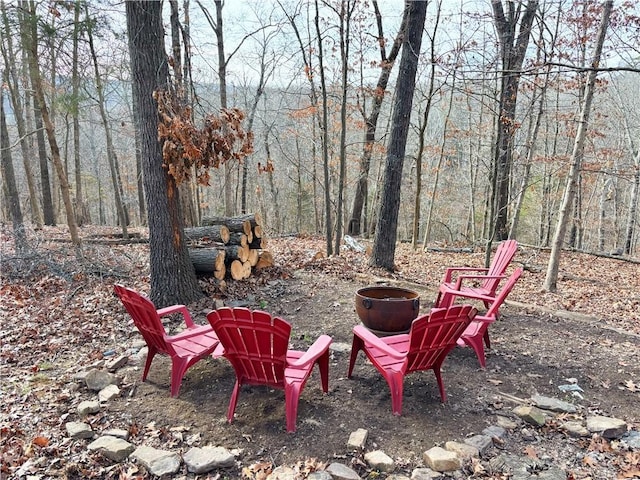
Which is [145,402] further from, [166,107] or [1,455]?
[166,107]

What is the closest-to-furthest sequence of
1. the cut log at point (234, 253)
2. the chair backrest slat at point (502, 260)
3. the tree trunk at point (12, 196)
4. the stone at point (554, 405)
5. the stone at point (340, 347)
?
the stone at point (554, 405), the stone at point (340, 347), the chair backrest slat at point (502, 260), the cut log at point (234, 253), the tree trunk at point (12, 196)

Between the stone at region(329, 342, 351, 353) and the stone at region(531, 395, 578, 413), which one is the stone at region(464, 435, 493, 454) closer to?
the stone at region(531, 395, 578, 413)

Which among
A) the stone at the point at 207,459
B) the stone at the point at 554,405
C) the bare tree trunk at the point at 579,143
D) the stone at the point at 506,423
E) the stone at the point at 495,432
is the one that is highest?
the bare tree trunk at the point at 579,143

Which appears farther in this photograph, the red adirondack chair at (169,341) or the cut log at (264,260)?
the cut log at (264,260)

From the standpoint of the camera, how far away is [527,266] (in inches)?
284

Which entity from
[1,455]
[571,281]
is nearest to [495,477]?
[1,455]

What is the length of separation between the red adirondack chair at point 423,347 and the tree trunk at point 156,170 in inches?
99.9

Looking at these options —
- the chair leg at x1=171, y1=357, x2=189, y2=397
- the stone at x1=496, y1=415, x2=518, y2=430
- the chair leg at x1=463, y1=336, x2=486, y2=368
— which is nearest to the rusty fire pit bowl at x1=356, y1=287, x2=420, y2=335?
the chair leg at x1=463, y1=336, x2=486, y2=368

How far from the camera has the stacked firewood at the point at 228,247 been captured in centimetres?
500

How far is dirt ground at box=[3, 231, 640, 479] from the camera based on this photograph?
228 centimetres

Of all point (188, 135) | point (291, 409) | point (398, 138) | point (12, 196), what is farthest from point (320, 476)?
point (12, 196)

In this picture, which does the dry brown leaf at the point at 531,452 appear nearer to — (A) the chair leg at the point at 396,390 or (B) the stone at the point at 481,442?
(B) the stone at the point at 481,442

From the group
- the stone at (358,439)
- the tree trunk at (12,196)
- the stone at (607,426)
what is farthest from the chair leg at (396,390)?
the tree trunk at (12,196)

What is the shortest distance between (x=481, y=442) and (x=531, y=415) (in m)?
0.49
